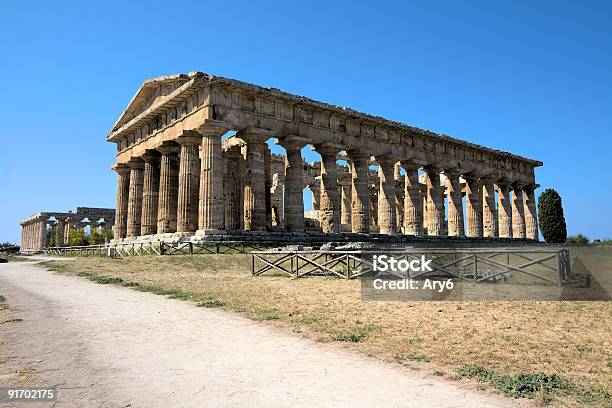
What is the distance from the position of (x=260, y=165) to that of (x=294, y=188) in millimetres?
2921

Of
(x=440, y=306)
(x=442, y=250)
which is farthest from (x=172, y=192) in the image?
(x=440, y=306)

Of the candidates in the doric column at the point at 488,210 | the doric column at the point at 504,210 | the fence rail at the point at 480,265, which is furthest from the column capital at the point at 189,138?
the doric column at the point at 504,210

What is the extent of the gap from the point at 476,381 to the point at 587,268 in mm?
14529

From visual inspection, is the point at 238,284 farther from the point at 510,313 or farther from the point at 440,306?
the point at 510,313

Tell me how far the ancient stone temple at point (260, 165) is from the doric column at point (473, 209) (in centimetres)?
11

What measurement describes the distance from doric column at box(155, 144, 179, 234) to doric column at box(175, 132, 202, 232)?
2756mm

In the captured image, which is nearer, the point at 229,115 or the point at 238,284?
the point at 238,284

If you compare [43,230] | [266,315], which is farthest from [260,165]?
[43,230]

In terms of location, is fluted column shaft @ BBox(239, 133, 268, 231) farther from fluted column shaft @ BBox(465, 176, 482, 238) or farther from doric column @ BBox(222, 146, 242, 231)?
fluted column shaft @ BBox(465, 176, 482, 238)

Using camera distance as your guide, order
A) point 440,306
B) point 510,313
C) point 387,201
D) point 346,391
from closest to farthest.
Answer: point 346,391
point 510,313
point 440,306
point 387,201

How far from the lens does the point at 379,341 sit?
758 centimetres

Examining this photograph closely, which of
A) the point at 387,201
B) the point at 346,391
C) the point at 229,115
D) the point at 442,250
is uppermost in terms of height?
the point at 229,115

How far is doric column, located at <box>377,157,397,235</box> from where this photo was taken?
3672cm

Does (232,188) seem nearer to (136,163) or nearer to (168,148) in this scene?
(168,148)
